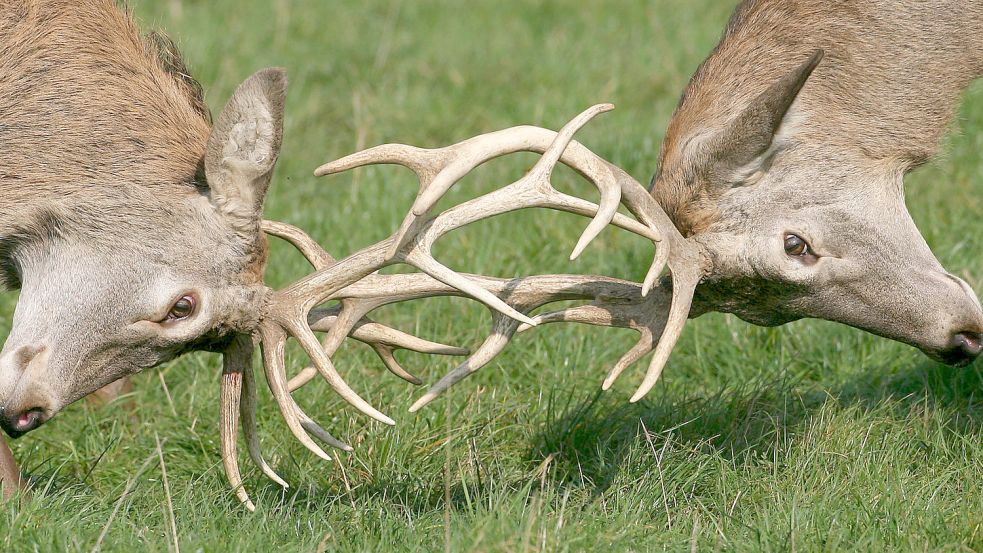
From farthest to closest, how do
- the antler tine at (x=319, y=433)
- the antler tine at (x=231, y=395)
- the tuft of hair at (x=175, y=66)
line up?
the tuft of hair at (x=175, y=66)
the antler tine at (x=231, y=395)
the antler tine at (x=319, y=433)

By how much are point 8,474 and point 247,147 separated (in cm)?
156

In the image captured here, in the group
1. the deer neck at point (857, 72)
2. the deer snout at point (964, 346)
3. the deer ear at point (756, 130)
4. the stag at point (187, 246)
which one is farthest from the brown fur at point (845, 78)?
the deer snout at point (964, 346)

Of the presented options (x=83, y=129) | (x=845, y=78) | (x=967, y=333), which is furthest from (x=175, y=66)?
(x=967, y=333)

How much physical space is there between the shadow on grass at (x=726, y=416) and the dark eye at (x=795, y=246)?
0.85m

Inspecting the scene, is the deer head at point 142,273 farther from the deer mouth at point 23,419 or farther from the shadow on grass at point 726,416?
the shadow on grass at point 726,416

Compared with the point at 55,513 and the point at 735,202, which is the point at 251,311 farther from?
the point at 735,202

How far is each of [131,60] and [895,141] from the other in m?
2.96

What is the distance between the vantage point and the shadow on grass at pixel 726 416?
17.4 ft

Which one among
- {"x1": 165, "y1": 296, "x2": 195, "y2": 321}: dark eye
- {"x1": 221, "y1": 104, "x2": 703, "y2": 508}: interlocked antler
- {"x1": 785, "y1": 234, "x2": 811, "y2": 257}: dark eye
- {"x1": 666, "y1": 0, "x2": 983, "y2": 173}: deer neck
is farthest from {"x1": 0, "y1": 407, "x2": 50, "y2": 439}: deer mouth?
{"x1": 785, "y1": 234, "x2": 811, "y2": 257}: dark eye

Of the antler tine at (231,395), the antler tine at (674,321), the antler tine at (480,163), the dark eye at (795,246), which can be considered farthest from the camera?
the antler tine at (231,395)

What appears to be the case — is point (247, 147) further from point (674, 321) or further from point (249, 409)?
point (674, 321)

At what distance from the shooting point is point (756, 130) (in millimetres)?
4629

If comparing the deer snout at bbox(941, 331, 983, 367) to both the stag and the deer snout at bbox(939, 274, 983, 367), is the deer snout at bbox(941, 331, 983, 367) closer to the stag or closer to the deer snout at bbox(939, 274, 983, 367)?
the deer snout at bbox(939, 274, 983, 367)

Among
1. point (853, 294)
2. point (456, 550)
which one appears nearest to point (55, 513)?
point (456, 550)
